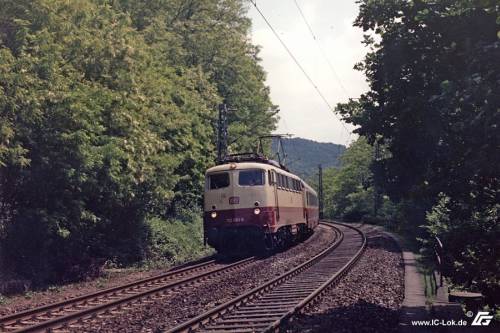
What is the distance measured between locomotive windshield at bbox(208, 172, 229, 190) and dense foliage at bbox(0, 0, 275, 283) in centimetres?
148

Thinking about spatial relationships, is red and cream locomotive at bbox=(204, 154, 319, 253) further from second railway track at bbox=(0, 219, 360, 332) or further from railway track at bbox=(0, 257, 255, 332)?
railway track at bbox=(0, 257, 255, 332)

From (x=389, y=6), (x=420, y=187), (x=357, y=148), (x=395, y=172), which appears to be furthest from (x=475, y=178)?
(x=357, y=148)

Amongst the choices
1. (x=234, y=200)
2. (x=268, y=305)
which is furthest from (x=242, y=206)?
(x=268, y=305)

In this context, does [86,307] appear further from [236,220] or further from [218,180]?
[218,180]

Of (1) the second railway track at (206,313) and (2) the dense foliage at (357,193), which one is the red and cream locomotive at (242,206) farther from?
(2) the dense foliage at (357,193)

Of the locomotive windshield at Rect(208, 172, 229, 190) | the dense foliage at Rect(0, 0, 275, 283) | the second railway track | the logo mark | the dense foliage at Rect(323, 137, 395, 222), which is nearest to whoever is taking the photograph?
the logo mark

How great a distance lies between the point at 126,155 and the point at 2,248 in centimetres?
450

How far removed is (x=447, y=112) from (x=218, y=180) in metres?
14.4

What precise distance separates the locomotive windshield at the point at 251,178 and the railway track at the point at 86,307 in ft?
18.5

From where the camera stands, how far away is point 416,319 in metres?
9.19

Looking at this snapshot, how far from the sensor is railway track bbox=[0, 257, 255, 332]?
999 centimetres

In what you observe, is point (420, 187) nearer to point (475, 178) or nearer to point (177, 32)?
point (475, 178)

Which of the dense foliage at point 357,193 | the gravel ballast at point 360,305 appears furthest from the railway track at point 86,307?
the dense foliage at point 357,193

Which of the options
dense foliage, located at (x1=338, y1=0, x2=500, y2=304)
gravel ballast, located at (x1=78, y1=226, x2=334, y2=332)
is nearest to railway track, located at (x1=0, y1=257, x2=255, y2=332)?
gravel ballast, located at (x1=78, y1=226, x2=334, y2=332)
